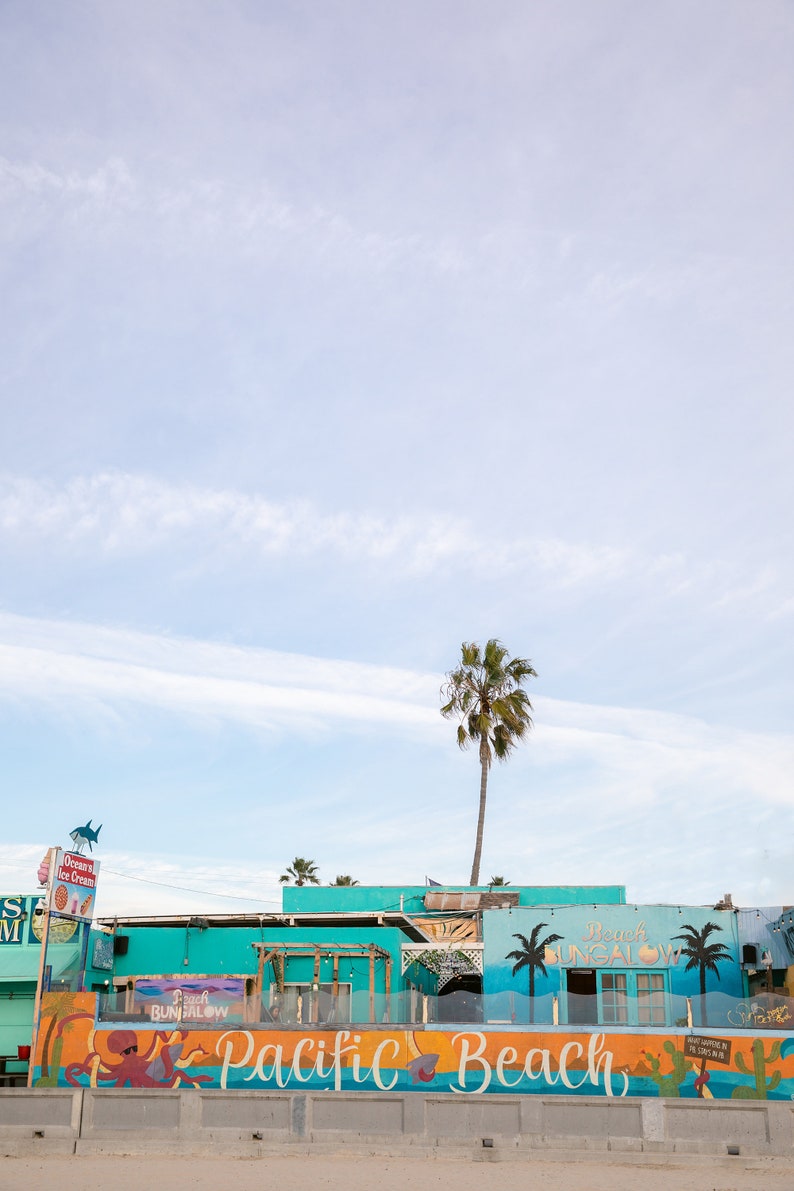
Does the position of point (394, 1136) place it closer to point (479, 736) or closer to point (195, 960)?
point (195, 960)

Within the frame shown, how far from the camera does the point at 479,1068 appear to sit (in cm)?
2436

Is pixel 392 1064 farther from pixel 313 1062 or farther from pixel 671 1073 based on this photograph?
pixel 671 1073

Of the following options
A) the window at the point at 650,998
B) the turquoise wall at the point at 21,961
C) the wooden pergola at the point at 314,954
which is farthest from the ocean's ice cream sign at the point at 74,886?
the window at the point at 650,998

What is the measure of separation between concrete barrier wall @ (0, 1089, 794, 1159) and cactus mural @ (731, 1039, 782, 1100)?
214 cm

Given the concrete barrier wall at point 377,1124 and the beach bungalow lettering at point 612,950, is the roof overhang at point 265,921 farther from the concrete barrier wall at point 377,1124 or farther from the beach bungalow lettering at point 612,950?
the concrete barrier wall at point 377,1124

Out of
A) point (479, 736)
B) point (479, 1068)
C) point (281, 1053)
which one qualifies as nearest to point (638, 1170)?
point (479, 1068)

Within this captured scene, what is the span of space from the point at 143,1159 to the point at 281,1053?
3887 mm

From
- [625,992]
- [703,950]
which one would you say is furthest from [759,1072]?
[625,992]

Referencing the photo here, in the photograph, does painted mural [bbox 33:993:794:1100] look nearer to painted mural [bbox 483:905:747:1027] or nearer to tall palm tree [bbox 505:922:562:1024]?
painted mural [bbox 483:905:747:1027]

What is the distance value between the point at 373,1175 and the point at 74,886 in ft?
39.4

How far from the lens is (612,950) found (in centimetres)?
2995

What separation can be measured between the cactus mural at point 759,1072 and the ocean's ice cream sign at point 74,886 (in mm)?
16594

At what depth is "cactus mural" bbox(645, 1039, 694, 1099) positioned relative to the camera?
23766 mm

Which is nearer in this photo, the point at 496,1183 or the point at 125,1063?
the point at 496,1183
